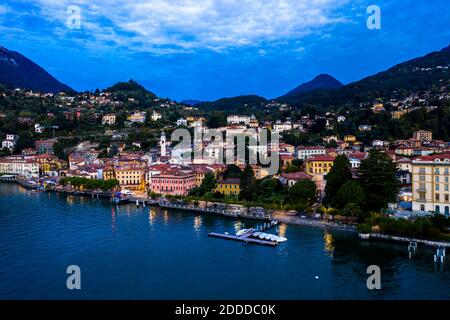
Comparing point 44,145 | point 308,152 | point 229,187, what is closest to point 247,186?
point 229,187

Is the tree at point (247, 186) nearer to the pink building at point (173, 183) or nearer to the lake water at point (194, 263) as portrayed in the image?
the lake water at point (194, 263)

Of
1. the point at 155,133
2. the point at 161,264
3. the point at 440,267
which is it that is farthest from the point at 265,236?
the point at 155,133

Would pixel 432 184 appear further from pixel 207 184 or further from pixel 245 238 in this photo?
pixel 207 184

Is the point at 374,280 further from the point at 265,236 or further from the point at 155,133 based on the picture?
the point at 155,133

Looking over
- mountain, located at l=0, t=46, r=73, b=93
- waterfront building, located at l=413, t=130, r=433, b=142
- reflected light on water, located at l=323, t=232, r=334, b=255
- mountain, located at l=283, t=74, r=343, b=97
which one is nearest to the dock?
reflected light on water, located at l=323, t=232, r=334, b=255

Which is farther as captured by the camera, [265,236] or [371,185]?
[371,185]

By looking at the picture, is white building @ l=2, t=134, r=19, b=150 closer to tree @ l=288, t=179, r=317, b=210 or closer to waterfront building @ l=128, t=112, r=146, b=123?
waterfront building @ l=128, t=112, r=146, b=123

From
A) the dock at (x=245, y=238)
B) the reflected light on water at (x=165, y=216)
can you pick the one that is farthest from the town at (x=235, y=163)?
the dock at (x=245, y=238)
